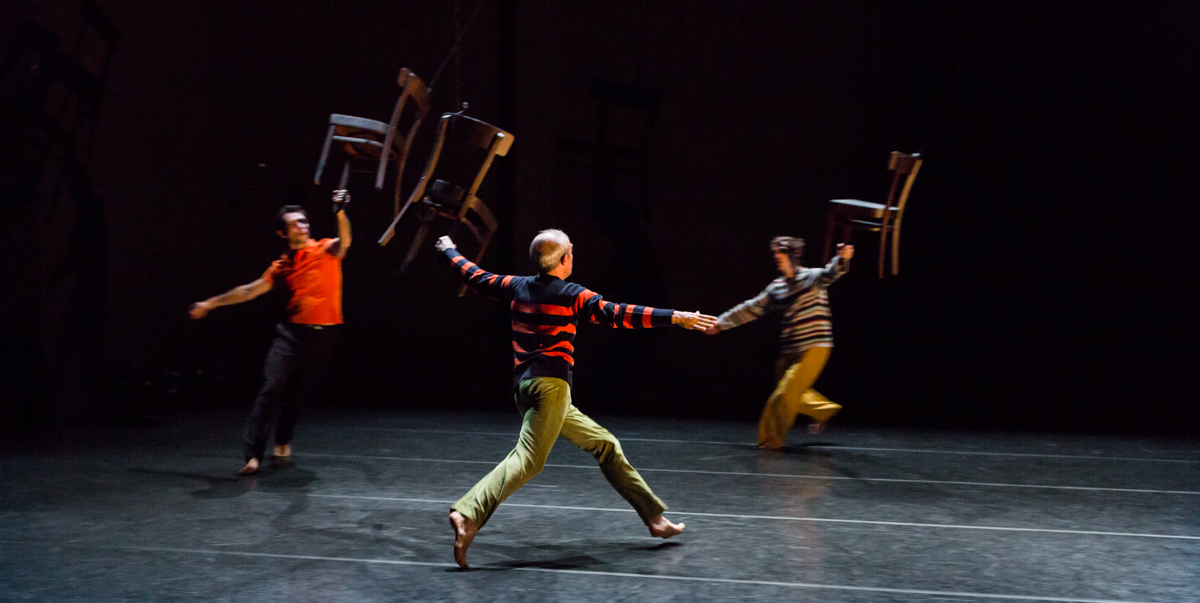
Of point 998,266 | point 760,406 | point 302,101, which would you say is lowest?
point 760,406

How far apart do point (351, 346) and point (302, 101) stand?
2041 mm

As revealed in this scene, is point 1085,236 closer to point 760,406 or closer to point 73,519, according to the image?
point 760,406

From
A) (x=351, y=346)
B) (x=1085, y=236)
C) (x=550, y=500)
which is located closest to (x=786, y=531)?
(x=550, y=500)

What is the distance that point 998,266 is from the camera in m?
7.17

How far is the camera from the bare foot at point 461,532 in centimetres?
325

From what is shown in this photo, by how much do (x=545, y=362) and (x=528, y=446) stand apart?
292mm

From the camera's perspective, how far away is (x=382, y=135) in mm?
4816

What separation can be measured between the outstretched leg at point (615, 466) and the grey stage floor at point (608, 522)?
0.11 metres

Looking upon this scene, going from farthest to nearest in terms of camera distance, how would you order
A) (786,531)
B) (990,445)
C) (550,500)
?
(990,445) → (550,500) → (786,531)

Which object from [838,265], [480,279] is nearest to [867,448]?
[838,265]

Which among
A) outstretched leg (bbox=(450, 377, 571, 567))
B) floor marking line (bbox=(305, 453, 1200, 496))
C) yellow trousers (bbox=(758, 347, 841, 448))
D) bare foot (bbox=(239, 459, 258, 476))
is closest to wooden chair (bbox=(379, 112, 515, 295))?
outstretched leg (bbox=(450, 377, 571, 567))

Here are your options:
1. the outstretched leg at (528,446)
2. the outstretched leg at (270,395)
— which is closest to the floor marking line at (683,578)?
the outstretched leg at (528,446)

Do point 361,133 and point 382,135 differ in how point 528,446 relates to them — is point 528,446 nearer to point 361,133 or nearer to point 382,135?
point 382,135

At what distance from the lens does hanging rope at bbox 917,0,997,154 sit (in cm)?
714
